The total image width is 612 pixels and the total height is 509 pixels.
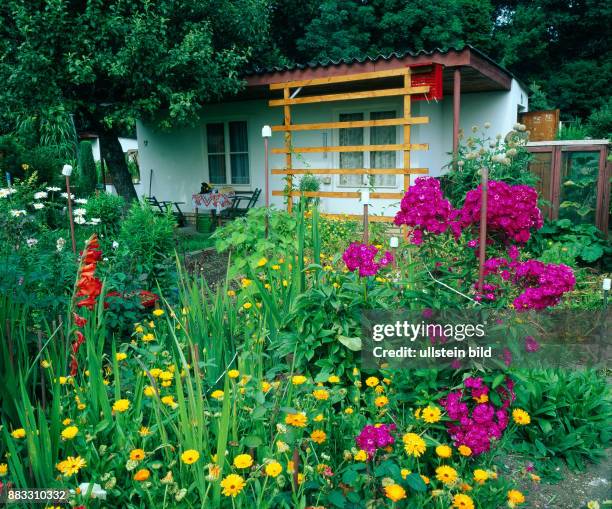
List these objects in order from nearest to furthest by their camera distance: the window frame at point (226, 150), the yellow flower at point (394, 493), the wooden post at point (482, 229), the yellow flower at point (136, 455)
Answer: the yellow flower at point (394, 493), the yellow flower at point (136, 455), the wooden post at point (482, 229), the window frame at point (226, 150)

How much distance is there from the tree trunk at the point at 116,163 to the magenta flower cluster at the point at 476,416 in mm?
8964

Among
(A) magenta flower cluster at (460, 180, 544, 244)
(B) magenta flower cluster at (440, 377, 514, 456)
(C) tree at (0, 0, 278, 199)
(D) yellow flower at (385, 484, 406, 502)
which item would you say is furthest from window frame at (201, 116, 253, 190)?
(D) yellow flower at (385, 484, 406, 502)

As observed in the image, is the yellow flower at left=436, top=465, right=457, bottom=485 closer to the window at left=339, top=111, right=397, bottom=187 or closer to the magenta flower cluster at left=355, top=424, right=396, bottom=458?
the magenta flower cluster at left=355, top=424, right=396, bottom=458

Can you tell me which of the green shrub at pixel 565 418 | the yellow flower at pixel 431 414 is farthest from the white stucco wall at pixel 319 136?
the yellow flower at pixel 431 414

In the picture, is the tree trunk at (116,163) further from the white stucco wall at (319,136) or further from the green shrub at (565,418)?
the green shrub at (565,418)

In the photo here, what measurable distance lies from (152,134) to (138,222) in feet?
25.5

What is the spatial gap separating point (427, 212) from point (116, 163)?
9.16m

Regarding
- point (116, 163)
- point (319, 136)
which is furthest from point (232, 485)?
point (116, 163)

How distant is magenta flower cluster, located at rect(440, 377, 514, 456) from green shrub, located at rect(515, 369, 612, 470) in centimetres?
30

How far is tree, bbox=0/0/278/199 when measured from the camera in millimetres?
7410

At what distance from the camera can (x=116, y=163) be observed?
33.0ft

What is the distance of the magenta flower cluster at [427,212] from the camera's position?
6.67 feet

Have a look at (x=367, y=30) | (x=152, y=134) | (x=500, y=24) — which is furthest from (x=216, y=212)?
(x=500, y=24)

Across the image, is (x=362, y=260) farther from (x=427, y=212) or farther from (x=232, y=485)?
(x=232, y=485)
